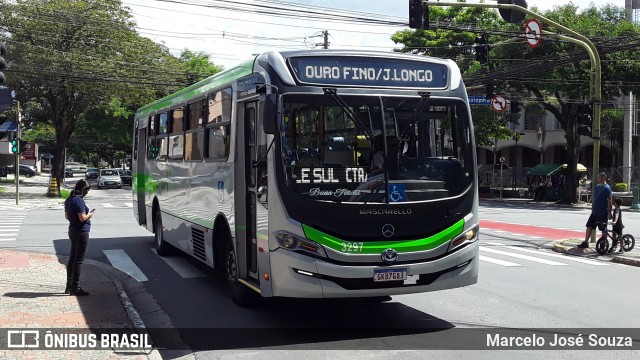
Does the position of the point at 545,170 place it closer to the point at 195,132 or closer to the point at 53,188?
the point at 53,188

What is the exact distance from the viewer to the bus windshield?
7.49m

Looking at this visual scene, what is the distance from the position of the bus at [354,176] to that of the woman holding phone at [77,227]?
96.8 inches

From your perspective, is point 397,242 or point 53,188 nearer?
point 397,242

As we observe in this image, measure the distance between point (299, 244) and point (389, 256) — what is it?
40.0 inches

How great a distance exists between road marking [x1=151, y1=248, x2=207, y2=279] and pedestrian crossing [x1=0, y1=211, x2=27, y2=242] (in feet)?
19.9

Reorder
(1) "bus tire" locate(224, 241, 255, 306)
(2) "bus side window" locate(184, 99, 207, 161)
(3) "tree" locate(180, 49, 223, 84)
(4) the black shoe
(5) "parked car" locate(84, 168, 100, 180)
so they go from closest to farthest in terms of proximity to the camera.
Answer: (1) "bus tire" locate(224, 241, 255, 306)
(4) the black shoe
(2) "bus side window" locate(184, 99, 207, 161)
(3) "tree" locate(180, 49, 223, 84)
(5) "parked car" locate(84, 168, 100, 180)

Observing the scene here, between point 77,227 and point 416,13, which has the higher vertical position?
point 416,13

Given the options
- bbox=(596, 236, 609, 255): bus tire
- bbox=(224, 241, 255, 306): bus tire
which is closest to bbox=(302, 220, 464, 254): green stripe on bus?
bbox=(224, 241, 255, 306): bus tire

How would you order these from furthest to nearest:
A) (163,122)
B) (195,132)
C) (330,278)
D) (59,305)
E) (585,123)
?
1. (585,123)
2. (163,122)
3. (195,132)
4. (59,305)
5. (330,278)

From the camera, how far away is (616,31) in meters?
35.1

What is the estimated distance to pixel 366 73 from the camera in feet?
26.0

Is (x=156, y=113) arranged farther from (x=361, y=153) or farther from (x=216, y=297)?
(x=361, y=153)

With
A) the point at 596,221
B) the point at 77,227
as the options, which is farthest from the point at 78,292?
the point at 596,221

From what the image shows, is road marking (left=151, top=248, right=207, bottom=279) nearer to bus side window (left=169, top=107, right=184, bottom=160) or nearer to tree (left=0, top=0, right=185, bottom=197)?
bus side window (left=169, top=107, right=184, bottom=160)
